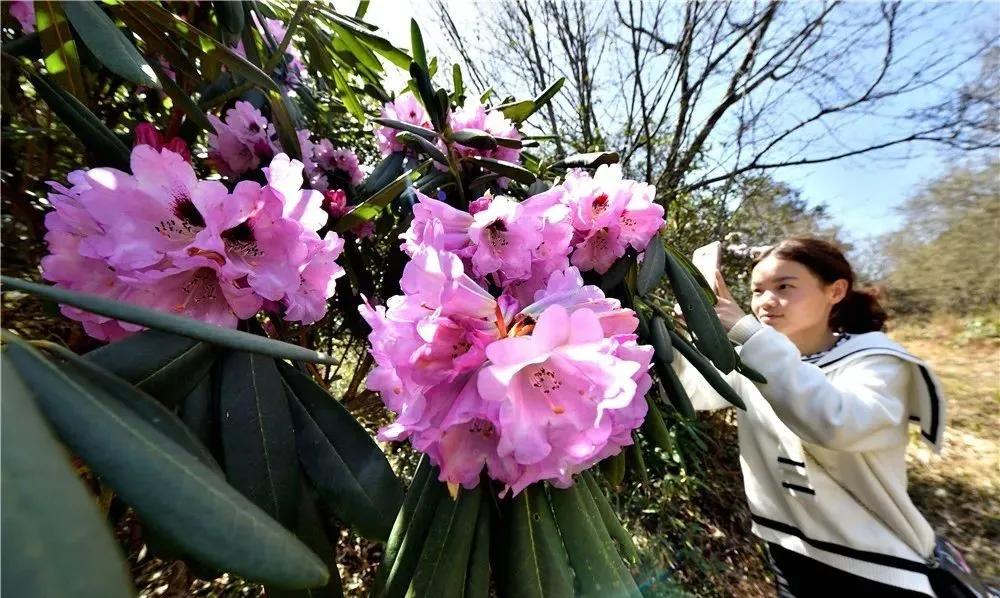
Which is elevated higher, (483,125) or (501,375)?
(483,125)

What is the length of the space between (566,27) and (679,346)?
367 cm

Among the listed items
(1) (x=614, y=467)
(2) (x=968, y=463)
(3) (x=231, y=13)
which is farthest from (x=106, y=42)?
(2) (x=968, y=463)

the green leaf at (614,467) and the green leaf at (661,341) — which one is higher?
the green leaf at (661,341)

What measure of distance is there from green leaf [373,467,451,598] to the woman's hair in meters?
1.54

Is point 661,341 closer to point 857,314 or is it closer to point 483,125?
point 483,125

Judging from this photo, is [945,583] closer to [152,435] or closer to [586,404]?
[586,404]

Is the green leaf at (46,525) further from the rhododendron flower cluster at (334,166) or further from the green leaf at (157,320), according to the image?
the rhododendron flower cluster at (334,166)

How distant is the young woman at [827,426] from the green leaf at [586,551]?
0.89m

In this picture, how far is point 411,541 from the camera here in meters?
0.48

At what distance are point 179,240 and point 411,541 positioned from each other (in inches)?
14.5

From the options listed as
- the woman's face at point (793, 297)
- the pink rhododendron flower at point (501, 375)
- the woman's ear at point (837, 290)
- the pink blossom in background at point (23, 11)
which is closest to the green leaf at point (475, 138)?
the pink rhododendron flower at point (501, 375)

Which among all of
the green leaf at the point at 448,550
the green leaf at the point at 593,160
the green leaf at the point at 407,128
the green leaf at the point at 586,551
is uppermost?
the green leaf at the point at 407,128

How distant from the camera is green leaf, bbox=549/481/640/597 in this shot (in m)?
0.46

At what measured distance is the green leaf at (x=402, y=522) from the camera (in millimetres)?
491
